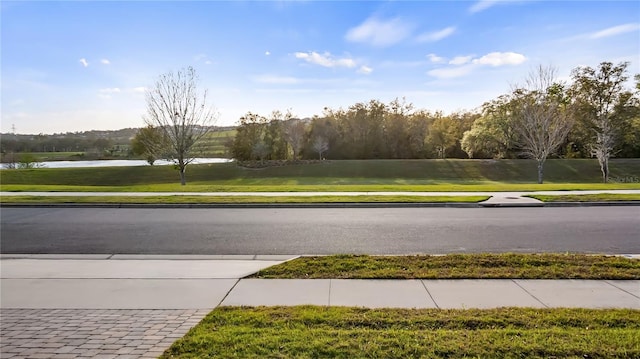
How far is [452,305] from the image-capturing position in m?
4.62

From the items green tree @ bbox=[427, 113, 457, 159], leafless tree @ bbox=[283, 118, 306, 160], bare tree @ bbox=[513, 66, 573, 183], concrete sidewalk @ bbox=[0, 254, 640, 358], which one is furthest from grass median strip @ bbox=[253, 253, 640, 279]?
green tree @ bbox=[427, 113, 457, 159]

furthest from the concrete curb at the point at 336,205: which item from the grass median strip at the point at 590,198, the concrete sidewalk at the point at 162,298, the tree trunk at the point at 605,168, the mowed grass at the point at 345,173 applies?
the tree trunk at the point at 605,168

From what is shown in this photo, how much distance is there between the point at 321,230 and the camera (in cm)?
955

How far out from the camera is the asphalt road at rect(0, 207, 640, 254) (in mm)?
7812

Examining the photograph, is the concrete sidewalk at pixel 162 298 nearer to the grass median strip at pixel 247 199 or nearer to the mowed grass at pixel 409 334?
the mowed grass at pixel 409 334

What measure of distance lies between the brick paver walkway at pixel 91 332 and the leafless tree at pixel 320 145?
52213 millimetres

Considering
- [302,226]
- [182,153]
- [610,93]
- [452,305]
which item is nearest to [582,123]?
[610,93]

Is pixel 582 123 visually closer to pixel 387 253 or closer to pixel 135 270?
pixel 387 253

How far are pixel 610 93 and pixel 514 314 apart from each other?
57.2 metres

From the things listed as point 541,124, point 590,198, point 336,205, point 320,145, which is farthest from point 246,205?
point 320,145

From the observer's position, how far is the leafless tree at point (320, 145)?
185 ft

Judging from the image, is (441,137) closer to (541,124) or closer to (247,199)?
(541,124)

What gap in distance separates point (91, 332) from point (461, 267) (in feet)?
15.8

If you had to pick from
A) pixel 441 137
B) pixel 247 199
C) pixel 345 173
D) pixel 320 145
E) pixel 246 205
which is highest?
pixel 441 137
